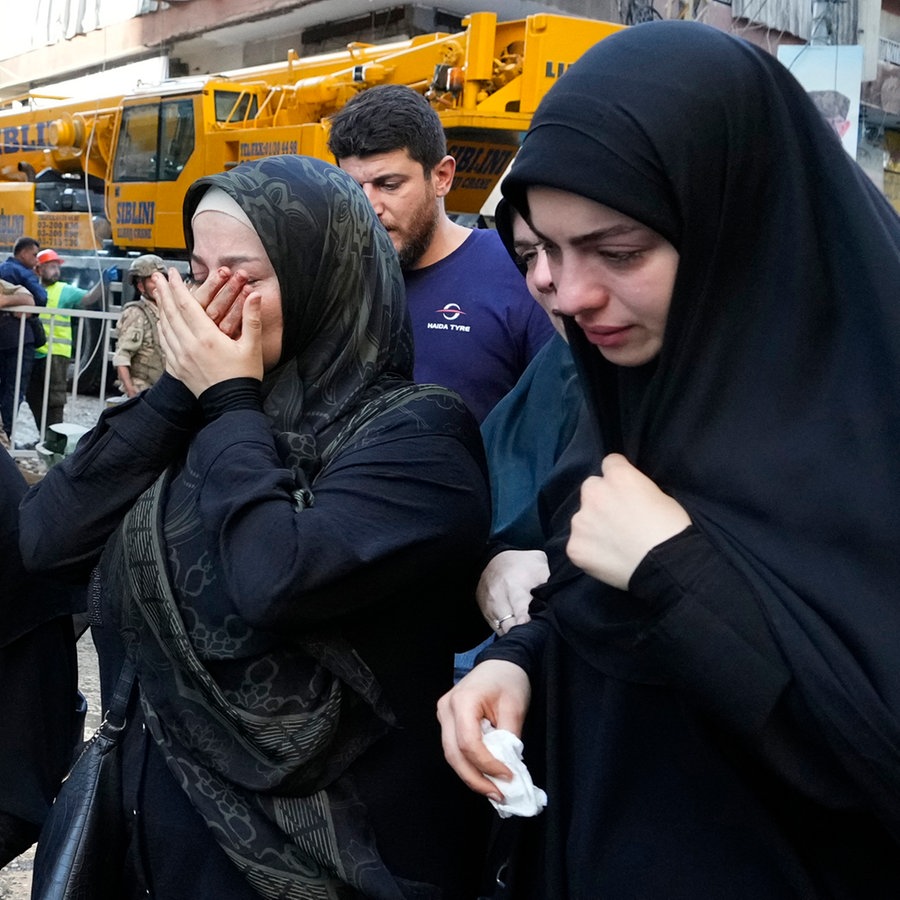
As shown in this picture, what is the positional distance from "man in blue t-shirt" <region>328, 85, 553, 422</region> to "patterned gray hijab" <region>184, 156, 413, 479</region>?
1143 mm

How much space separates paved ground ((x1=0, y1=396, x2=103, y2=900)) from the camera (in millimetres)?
3540

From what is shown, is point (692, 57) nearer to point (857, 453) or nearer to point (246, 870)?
point (857, 453)

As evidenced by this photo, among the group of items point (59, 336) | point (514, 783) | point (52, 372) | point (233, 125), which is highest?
point (233, 125)

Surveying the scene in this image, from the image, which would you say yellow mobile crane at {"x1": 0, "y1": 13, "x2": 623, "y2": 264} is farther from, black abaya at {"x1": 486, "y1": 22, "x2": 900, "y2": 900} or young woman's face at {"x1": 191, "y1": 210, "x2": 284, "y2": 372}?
black abaya at {"x1": 486, "y1": 22, "x2": 900, "y2": 900}

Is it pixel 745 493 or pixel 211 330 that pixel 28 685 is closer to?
pixel 211 330

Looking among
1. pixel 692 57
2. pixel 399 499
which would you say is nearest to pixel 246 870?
pixel 399 499

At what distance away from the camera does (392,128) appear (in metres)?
3.56

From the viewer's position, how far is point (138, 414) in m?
1.94

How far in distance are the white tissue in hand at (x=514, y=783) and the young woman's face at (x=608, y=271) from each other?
1.54 feet

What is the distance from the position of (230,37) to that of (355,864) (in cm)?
2287

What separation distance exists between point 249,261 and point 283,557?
20.7 inches

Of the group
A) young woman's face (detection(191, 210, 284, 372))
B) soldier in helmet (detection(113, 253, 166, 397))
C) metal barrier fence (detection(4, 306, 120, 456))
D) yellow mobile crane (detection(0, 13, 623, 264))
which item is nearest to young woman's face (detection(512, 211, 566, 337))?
young woman's face (detection(191, 210, 284, 372))

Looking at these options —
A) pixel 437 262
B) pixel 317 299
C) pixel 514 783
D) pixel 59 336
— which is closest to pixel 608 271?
pixel 514 783

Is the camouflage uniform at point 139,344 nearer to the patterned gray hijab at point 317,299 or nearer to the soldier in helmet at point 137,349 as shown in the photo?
the soldier in helmet at point 137,349
